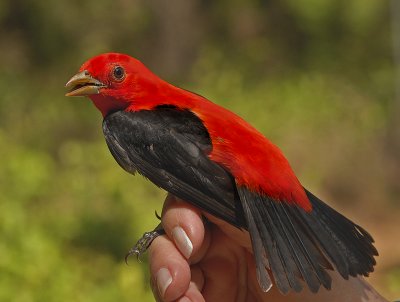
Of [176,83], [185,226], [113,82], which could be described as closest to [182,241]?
[185,226]

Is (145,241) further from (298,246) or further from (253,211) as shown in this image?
(298,246)

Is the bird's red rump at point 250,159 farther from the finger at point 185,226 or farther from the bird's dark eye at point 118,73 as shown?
the bird's dark eye at point 118,73

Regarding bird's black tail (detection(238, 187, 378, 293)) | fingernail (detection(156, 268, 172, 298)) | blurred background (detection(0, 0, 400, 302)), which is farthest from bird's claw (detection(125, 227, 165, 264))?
blurred background (detection(0, 0, 400, 302))

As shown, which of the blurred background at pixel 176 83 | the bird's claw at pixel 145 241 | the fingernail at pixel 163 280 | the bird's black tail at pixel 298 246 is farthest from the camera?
the blurred background at pixel 176 83

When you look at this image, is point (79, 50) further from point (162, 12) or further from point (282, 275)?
point (282, 275)

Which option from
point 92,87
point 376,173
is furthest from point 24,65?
point 92,87

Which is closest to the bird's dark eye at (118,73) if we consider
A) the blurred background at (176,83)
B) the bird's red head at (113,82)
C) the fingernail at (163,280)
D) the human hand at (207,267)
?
the bird's red head at (113,82)

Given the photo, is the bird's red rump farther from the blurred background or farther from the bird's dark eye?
the blurred background
